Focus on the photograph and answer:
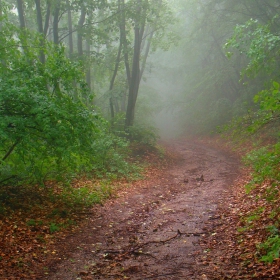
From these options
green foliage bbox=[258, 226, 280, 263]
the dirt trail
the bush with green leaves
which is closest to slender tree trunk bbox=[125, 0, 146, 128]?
the dirt trail

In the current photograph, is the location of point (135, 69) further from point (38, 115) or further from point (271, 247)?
point (271, 247)

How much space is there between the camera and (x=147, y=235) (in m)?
6.79

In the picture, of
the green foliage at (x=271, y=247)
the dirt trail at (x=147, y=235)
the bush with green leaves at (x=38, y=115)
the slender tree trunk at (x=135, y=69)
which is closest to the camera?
the green foliage at (x=271, y=247)

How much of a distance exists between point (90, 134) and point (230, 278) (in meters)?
4.54

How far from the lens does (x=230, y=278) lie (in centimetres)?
459

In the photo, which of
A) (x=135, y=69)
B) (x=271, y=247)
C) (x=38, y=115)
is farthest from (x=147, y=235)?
(x=135, y=69)

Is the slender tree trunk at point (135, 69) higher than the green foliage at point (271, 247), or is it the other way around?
the slender tree trunk at point (135, 69)

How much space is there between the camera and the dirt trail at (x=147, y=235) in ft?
17.1

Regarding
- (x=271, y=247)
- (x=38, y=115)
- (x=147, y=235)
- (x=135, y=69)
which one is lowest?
(x=271, y=247)

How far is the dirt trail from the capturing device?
17.1 ft

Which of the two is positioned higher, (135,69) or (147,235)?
(135,69)

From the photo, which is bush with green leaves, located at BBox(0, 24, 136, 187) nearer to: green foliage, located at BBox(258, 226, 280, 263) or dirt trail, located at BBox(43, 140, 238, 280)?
dirt trail, located at BBox(43, 140, 238, 280)

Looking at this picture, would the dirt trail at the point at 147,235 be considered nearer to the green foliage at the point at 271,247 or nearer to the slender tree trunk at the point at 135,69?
the green foliage at the point at 271,247

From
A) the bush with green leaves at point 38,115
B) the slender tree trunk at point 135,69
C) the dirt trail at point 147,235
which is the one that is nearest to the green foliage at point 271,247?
the dirt trail at point 147,235
